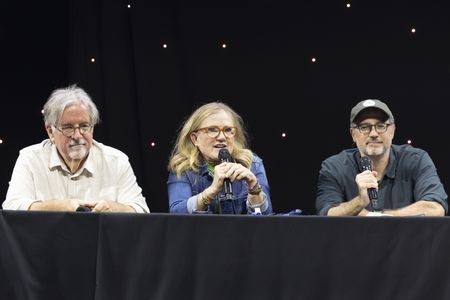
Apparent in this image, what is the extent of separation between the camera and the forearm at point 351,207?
12.0 ft

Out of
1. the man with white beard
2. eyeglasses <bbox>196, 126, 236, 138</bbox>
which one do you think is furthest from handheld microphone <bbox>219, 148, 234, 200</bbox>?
the man with white beard

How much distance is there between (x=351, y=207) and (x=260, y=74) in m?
1.25

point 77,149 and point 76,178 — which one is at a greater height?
point 77,149

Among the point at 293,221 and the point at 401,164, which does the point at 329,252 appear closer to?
the point at 293,221

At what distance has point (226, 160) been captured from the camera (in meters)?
3.61

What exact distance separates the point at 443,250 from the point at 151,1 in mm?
2384

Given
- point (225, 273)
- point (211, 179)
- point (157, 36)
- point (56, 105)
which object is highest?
point (157, 36)

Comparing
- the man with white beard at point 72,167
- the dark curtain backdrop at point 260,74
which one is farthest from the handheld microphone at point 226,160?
the dark curtain backdrop at point 260,74

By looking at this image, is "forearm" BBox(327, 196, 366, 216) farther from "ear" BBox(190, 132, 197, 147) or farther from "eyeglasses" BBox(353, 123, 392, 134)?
"ear" BBox(190, 132, 197, 147)

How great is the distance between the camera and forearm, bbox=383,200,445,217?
12.2 feet

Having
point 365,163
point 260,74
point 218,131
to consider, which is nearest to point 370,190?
point 365,163

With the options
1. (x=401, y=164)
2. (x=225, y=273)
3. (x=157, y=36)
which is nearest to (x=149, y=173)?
(x=157, y=36)

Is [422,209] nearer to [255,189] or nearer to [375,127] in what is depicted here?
[375,127]

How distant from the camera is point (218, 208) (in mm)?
3756
